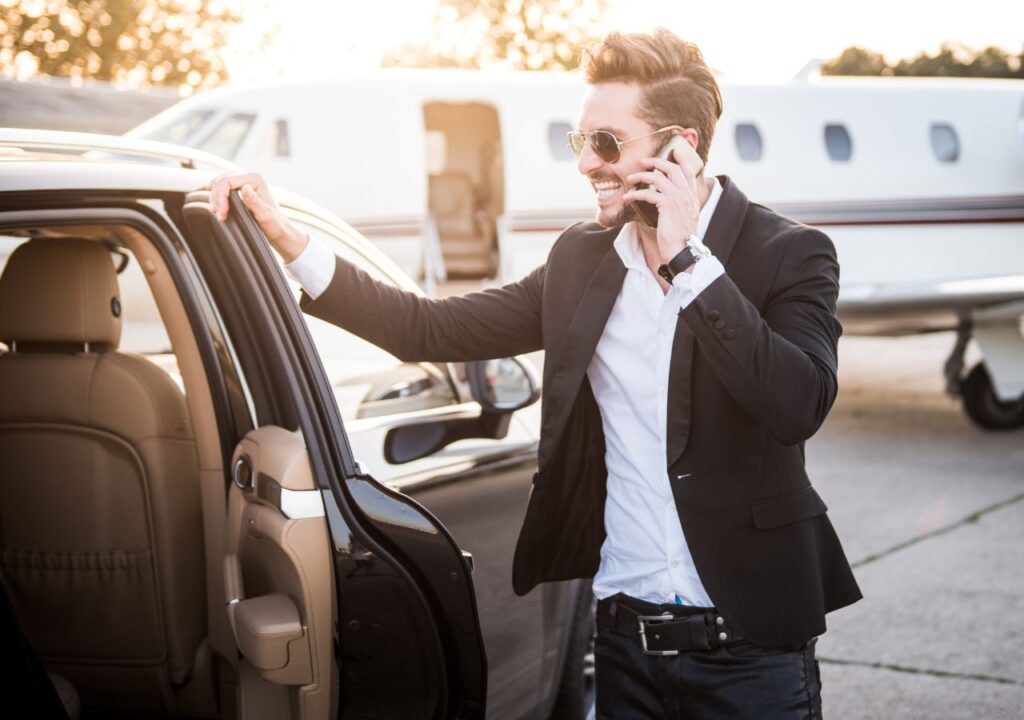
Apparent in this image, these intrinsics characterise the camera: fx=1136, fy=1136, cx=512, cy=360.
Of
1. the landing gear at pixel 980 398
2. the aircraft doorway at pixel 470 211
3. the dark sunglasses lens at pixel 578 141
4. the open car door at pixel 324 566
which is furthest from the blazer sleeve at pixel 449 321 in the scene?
the aircraft doorway at pixel 470 211

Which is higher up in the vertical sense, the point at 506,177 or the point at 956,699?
the point at 506,177

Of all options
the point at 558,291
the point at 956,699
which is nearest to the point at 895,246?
the point at 956,699

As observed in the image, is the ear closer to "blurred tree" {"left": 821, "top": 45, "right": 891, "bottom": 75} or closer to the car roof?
the car roof

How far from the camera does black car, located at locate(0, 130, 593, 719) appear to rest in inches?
84.6

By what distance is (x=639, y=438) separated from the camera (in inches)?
86.1

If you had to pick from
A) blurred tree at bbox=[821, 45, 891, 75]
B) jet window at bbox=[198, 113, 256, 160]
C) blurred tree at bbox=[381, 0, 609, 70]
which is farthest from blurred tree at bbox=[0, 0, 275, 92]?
blurred tree at bbox=[821, 45, 891, 75]

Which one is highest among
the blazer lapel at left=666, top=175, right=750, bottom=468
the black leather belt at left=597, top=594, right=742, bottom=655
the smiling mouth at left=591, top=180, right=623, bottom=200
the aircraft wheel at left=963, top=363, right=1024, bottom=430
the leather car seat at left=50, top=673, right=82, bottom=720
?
the smiling mouth at left=591, top=180, right=623, bottom=200

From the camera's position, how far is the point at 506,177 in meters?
12.0

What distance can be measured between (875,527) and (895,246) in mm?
7217

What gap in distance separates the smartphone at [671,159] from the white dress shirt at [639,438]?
4.2 inches

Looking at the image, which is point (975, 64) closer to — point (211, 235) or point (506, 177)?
point (506, 177)

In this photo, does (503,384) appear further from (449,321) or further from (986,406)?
(986,406)

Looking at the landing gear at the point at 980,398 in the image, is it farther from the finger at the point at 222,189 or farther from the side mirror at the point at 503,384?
the finger at the point at 222,189

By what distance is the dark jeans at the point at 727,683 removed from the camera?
2105 mm
